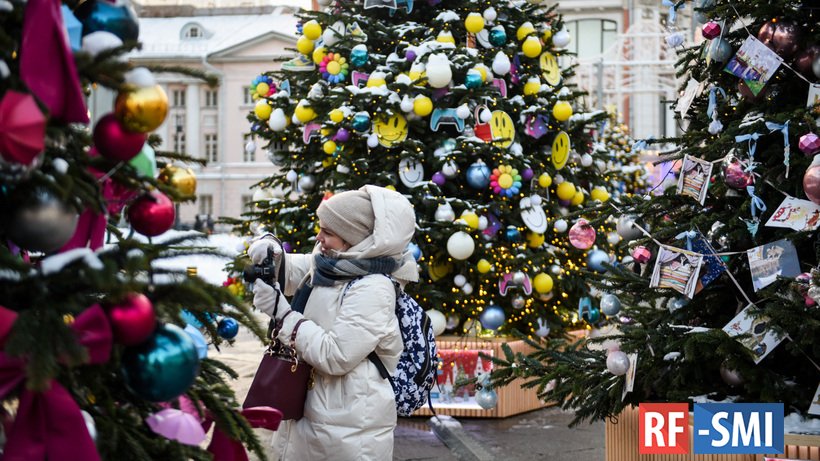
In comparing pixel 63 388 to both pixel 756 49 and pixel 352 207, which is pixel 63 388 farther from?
pixel 756 49

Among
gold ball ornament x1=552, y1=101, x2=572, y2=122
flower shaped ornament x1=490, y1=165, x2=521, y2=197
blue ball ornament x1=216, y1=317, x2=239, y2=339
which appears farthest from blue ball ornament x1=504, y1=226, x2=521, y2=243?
blue ball ornament x1=216, y1=317, x2=239, y2=339

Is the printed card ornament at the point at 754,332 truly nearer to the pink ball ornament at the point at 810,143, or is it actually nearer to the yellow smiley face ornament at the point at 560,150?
the pink ball ornament at the point at 810,143

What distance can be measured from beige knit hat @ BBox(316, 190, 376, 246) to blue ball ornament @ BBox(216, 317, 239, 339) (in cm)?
68

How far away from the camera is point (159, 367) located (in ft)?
5.69

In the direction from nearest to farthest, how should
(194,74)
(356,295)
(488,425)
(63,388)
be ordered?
(63,388)
(194,74)
(356,295)
(488,425)

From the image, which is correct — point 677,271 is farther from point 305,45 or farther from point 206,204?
point 206,204

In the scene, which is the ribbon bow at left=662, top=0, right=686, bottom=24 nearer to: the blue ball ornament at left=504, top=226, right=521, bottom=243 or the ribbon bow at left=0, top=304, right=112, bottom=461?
the blue ball ornament at left=504, top=226, right=521, bottom=243

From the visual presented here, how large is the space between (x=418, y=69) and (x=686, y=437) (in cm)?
413

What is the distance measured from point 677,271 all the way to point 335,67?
432cm

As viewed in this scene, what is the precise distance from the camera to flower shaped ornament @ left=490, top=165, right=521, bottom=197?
300 inches

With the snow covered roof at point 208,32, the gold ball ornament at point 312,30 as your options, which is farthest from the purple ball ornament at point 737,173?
the snow covered roof at point 208,32

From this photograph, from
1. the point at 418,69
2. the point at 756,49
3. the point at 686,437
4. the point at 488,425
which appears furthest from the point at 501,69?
the point at 686,437

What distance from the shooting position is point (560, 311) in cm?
844

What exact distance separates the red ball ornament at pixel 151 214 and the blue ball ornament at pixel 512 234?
6.12 meters
